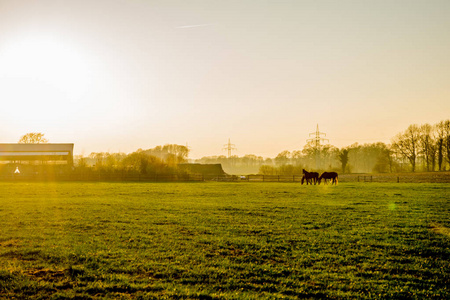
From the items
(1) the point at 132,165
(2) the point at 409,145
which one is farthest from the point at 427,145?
(1) the point at 132,165

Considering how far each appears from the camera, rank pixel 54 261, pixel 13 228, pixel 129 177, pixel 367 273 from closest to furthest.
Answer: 1. pixel 367 273
2. pixel 54 261
3. pixel 13 228
4. pixel 129 177

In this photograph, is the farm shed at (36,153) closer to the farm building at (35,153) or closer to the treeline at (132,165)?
the farm building at (35,153)

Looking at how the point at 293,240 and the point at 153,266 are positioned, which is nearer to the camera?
Answer: the point at 153,266

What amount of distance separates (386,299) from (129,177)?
55.1 meters

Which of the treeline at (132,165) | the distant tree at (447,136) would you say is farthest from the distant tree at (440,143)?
the treeline at (132,165)

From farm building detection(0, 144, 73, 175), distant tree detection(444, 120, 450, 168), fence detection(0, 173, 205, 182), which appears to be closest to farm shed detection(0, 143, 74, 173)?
farm building detection(0, 144, 73, 175)

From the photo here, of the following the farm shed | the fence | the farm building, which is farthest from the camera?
the farm shed

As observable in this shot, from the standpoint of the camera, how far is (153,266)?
8.08 metres

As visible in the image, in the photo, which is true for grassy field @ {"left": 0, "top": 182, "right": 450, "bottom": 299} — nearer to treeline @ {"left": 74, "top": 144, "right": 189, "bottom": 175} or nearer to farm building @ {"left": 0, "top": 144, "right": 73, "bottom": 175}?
treeline @ {"left": 74, "top": 144, "right": 189, "bottom": 175}

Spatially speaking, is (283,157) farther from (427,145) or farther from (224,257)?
(224,257)

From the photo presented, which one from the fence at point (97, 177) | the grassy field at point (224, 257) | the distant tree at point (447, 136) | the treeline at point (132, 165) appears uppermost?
the distant tree at point (447, 136)

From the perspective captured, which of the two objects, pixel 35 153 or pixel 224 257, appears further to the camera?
pixel 35 153

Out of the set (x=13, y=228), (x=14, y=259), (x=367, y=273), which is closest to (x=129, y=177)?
(x=13, y=228)

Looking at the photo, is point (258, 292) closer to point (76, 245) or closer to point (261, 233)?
point (261, 233)
